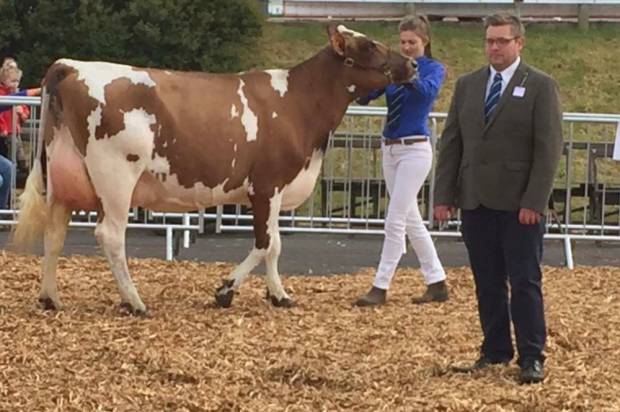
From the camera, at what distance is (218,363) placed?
711 centimetres

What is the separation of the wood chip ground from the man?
1.41ft

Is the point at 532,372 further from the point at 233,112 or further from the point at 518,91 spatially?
the point at 233,112

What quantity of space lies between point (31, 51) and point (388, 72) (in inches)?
593

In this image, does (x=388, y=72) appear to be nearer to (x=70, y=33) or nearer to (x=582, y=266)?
(x=582, y=266)

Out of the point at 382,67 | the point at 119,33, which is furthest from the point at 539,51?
the point at 382,67

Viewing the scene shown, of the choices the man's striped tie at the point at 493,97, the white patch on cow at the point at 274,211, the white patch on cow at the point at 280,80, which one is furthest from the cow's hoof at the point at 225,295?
the man's striped tie at the point at 493,97

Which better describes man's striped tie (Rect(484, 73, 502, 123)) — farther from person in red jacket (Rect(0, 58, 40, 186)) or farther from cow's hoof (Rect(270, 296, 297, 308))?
person in red jacket (Rect(0, 58, 40, 186))

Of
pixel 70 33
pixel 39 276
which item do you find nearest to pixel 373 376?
pixel 39 276

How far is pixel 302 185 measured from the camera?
9.04 m

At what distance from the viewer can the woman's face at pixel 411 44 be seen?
905 centimetres

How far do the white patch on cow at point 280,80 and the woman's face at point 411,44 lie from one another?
2.91 feet

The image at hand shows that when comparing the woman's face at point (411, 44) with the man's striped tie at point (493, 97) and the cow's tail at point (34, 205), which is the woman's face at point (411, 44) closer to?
the man's striped tie at point (493, 97)

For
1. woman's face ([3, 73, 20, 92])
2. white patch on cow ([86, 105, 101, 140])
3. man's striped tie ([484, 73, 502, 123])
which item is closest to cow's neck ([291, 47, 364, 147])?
white patch on cow ([86, 105, 101, 140])

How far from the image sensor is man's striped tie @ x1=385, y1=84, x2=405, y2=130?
9.09 meters
